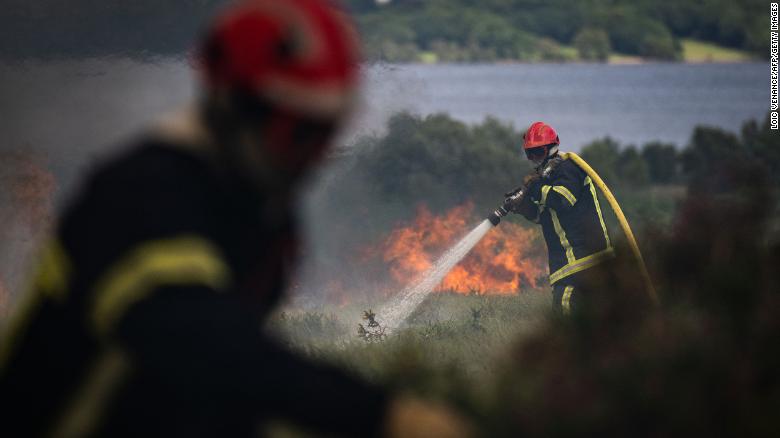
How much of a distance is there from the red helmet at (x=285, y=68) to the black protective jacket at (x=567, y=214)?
6.64 meters

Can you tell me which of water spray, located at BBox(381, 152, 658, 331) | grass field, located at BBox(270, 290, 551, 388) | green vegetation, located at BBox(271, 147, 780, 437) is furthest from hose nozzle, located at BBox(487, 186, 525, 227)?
green vegetation, located at BBox(271, 147, 780, 437)

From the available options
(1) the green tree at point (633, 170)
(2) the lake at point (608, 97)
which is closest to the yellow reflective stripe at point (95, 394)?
(1) the green tree at point (633, 170)

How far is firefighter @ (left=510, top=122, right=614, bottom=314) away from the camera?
328 inches

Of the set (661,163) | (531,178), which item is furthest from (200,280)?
(661,163)

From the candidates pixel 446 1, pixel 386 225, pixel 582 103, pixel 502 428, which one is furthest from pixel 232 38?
pixel 582 103

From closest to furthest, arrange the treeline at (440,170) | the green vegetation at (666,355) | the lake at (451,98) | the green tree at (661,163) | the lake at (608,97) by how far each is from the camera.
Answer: the green vegetation at (666,355) → the lake at (451,98) → the treeline at (440,170) → the green tree at (661,163) → the lake at (608,97)

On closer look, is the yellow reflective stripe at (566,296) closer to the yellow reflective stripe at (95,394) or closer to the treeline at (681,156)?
the yellow reflective stripe at (95,394)

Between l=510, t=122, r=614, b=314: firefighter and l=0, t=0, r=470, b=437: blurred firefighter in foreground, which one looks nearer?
l=0, t=0, r=470, b=437: blurred firefighter in foreground

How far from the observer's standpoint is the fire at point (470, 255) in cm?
1488

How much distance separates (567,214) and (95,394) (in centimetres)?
699

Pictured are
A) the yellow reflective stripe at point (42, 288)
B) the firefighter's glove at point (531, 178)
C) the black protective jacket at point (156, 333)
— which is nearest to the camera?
the black protective jacket at point (156, 333)

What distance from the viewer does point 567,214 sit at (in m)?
8.49

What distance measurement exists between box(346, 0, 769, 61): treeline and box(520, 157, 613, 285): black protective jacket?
44.8 metres

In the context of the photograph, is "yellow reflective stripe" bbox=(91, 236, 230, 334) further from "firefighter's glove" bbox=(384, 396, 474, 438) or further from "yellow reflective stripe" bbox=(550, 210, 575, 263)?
"yellow reflective stripe" bbox=(550, 210, 575, 263)
